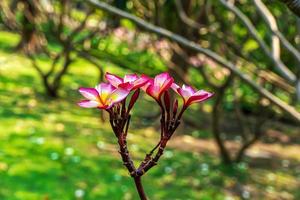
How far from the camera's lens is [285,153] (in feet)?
31.0

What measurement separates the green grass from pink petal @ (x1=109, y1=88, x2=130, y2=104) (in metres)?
4.36

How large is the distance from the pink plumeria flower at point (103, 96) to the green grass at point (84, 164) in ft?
14.2

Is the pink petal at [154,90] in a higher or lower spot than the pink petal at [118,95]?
higher

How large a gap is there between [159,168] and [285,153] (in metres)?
2.91

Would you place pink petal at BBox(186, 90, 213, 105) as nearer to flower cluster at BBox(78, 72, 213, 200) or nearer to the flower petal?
flower cluster at BBox(78, 72, 213, 200)

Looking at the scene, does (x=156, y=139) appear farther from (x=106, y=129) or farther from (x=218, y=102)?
A: (x=218, y=102)

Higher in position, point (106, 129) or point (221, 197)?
point (221, 197)

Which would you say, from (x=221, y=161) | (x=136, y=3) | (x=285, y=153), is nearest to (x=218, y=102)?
(x=221, y=161)

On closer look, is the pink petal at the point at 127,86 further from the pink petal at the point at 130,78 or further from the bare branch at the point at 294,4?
the bare branch at the point at 294,4

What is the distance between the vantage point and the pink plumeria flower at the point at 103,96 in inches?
41.8

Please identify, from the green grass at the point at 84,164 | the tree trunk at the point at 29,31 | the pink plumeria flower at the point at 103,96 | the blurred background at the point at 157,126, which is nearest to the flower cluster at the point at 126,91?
the pink plumeria flower at the point at 103,96

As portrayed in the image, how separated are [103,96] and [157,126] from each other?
820cm

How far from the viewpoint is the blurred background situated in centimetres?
609

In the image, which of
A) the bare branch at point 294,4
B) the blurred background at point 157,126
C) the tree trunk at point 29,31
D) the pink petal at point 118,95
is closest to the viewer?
the pink petal at point 118,95
